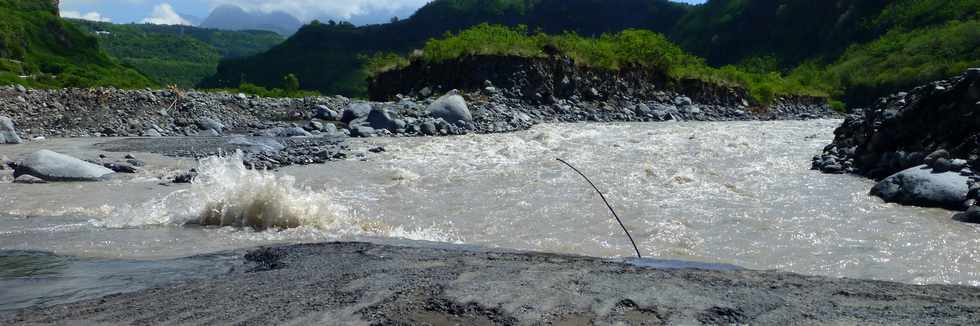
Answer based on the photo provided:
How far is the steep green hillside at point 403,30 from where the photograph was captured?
342ft

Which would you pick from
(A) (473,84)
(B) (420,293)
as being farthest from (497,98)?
(B) (420,293)

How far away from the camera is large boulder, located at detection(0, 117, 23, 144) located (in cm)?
1497

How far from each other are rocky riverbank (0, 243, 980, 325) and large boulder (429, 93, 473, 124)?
1275cm

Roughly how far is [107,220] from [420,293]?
5.09m

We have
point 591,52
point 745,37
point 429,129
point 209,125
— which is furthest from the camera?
point 745,37

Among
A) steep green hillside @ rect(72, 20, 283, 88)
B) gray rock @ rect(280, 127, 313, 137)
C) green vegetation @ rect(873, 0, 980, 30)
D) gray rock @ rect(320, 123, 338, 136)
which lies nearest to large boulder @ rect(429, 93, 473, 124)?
gray rock @ rect(320, 123, 338, 136)

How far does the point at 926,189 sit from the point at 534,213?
5.07m

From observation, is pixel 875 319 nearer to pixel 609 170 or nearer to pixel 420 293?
pixel 420 293

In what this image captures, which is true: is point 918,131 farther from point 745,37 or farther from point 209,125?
point 745,37

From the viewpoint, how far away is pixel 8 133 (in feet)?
49.8

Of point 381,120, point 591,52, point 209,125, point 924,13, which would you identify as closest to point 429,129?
point 381,120

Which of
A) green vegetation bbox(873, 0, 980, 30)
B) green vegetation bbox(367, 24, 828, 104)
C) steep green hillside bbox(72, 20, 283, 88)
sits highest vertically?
green vegetation bbox(873, 0, 980, 30)

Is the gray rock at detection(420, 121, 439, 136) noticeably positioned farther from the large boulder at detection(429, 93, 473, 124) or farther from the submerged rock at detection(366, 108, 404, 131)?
the large boulder at detection(429, 93, 473, 124)

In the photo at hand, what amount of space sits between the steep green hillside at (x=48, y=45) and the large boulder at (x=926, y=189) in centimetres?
6716
